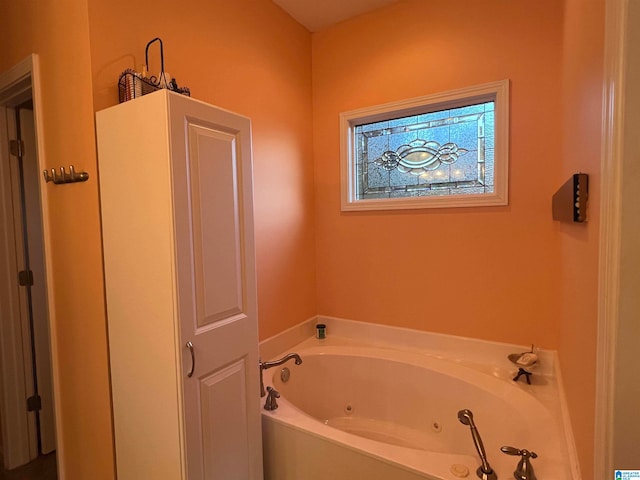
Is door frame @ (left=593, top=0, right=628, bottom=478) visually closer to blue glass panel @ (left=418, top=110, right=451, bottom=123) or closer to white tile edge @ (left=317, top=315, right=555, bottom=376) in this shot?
white tile edge @ (left=317, top=315, right=555, bottom=376)

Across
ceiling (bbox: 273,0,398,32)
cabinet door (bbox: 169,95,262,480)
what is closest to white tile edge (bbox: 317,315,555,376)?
cabinet door (bbox: 169,95,262,480)

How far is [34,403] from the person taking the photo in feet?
6.81

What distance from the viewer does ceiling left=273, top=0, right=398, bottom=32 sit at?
2242 millimetres

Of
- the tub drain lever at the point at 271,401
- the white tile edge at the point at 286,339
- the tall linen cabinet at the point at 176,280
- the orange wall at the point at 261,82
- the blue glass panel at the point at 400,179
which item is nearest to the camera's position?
the tall linen cabinet at the point at 176,280

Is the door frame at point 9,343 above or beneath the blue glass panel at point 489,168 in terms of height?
beneath

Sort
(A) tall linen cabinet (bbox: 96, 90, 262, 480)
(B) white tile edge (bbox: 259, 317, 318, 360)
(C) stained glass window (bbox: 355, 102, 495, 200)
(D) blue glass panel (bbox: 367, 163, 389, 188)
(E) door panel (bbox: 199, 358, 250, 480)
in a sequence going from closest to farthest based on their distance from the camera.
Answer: (A) tall linen cabinet (bbox: 96, 90, 262, 480)
(E) door panel (bbox: 199, 358, 250, 480)
(C) stained glass window (bbox: 355, 102, 495, 200)
(B) white tile edge (bbox: 259, 317, 318, 360)
(D) blue glass panel (bbox: 367, 163, 389, 188)

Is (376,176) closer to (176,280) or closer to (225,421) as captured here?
(176,280)

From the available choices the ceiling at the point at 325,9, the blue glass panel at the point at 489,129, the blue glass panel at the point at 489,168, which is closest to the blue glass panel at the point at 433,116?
the blue glass panel at the point at 489,129

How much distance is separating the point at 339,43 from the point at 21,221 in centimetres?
242

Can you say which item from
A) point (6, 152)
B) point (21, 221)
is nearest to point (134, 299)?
point (21, 221)

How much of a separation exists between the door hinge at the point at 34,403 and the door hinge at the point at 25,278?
2.30 ft

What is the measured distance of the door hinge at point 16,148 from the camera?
197 centimetres

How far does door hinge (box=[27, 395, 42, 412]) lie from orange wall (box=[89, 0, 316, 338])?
1.43 meters

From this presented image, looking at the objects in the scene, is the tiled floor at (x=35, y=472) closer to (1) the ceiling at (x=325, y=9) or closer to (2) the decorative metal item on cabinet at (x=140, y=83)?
(2) the decorative metal item on cabinet at (x=140, y=83)
